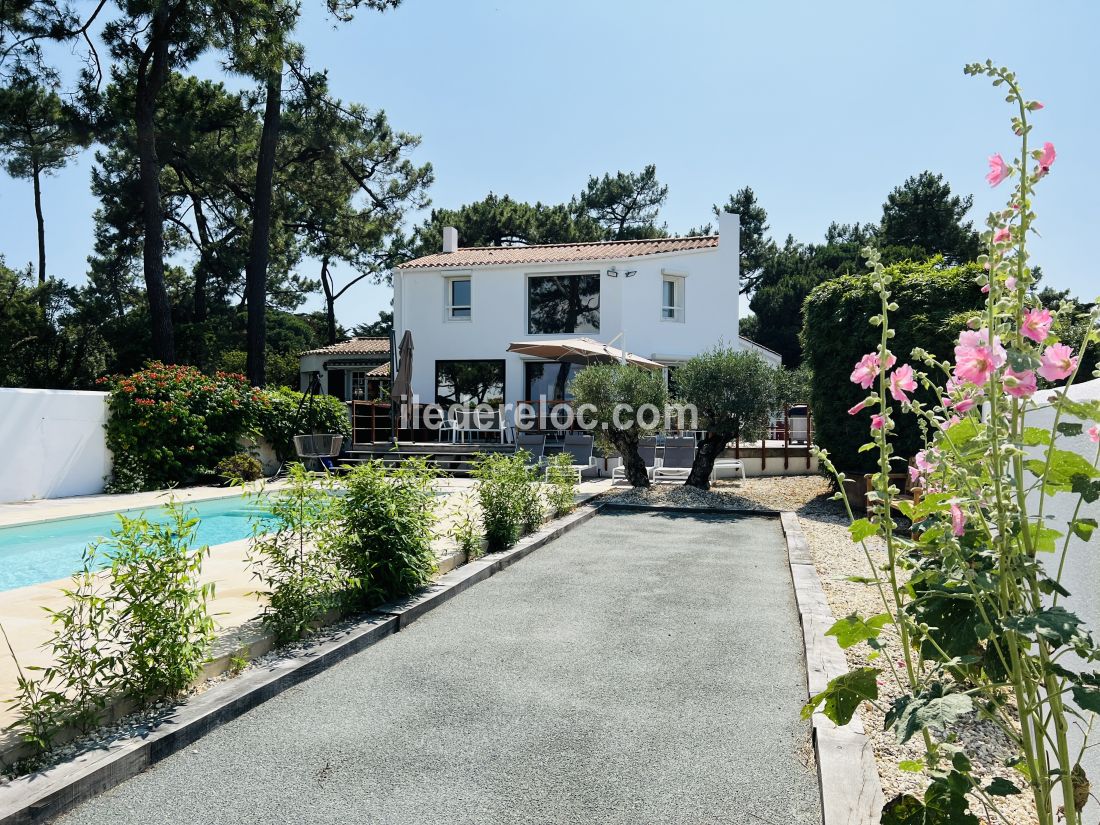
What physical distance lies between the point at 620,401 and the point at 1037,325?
33.2 feet

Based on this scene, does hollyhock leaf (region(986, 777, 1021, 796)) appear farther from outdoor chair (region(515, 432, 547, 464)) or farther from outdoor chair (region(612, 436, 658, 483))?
outdoor chair (region(515, 432, 547, 464))

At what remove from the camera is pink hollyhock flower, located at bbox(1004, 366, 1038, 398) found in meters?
1.52

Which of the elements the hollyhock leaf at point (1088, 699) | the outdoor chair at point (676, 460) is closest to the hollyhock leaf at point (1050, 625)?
the hollyhock leaf at point (1088, 699)

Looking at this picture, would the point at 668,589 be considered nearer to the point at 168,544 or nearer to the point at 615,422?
the point at 168,544

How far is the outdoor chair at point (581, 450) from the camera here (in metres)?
15.3

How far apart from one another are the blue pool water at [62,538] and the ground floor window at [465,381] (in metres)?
10.5

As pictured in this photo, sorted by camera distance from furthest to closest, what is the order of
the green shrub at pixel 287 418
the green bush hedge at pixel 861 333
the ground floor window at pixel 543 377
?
the ground floor window at pixel 543 377 < the green shrub at pixel 287 418 < the green bush hedge at pixel 861 333

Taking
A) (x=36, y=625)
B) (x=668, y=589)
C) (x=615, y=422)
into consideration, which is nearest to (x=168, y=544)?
(x=36, y=625)

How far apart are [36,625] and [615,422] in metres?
8.55

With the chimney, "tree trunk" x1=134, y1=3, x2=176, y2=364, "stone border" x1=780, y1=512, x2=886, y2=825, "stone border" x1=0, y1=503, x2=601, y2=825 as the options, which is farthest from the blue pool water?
the chimney

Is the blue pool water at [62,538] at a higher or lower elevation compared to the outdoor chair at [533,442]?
lower

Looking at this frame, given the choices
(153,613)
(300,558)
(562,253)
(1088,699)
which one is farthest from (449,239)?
(1088,699)

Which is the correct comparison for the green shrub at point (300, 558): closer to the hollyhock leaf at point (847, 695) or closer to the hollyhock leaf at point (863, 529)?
the hollyhock leaf at point (847, 695)

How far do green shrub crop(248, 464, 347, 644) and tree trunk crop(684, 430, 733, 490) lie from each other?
28.2ft
